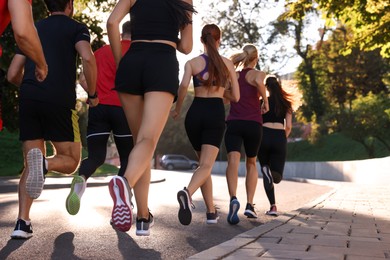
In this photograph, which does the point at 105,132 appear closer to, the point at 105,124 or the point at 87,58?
the point at 105,124

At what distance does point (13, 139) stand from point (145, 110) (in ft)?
93.9

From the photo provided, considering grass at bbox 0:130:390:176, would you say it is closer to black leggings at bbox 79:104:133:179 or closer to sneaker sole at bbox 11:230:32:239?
black leggings at bbox 79:104:133:179

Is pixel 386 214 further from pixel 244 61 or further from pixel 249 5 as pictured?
pixel 249 5

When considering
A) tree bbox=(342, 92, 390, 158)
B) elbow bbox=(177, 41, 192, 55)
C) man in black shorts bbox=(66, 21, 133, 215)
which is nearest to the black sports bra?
man in black shorts bbox=(66, 21, 133, 215)

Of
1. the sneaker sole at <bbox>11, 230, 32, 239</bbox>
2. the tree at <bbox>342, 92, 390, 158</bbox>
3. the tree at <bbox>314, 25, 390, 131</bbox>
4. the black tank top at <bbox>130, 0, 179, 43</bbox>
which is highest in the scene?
the tree at <bbox>314, 25, 390, 131</bbox>

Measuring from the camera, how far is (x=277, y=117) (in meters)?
9.09

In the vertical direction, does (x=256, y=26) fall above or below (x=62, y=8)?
above

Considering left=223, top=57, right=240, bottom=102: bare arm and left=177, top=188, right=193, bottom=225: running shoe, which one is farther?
left=223, top=57, right=240, bottom=102: bare arm

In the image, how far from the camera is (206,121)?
22.5 feet

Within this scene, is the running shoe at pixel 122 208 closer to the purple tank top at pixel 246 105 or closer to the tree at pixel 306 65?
the purple tank top at pixel 246 105

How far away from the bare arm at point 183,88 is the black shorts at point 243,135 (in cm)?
122

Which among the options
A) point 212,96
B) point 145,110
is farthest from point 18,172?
point 145,110

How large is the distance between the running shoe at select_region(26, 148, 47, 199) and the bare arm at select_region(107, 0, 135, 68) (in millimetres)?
880

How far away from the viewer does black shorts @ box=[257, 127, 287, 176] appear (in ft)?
29.2
